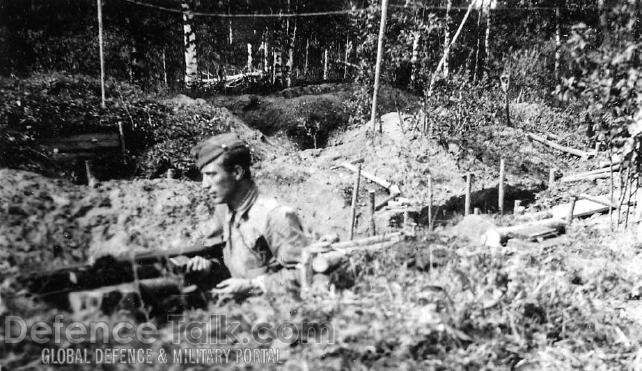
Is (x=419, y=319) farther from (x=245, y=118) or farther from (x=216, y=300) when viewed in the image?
(x=245, y=118)

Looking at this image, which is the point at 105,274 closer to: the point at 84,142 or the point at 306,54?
the point at 84,142

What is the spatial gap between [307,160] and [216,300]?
30.5 feet

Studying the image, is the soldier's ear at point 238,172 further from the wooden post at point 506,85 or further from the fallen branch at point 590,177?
the wooden post at point 506,85

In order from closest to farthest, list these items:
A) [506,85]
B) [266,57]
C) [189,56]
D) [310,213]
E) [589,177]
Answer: [310,213] → [589,177] → [506,85] → [189,56] → [266,57]

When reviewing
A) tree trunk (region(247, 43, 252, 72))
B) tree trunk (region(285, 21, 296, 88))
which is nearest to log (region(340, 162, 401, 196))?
tree trunk (region(285, 21, 296, 88))

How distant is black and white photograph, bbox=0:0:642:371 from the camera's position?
294 centimetres

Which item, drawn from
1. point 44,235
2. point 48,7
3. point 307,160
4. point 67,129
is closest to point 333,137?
point 307,160

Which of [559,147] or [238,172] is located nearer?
[238,172]

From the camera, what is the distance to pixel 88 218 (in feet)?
18.7

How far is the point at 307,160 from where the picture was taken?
40.9 feet

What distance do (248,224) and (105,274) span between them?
3.46ft

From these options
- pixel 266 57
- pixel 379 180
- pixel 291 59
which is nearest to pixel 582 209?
pixel 379 180

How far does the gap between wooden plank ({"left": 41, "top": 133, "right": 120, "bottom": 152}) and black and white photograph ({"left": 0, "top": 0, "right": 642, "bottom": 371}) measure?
0.04 metres

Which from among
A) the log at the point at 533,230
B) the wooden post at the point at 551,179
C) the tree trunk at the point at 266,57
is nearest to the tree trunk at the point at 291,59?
the tree trunk at the point at 266,57
